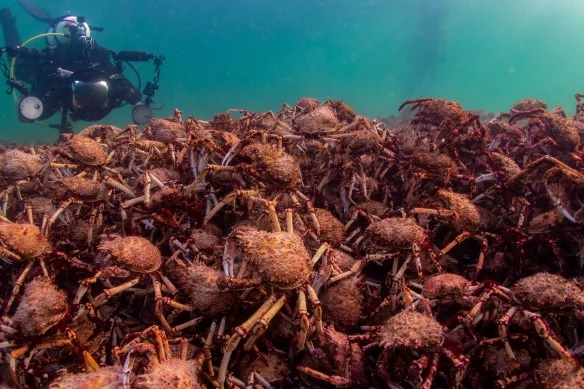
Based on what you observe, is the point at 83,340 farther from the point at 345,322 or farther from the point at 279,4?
the point at 279,4

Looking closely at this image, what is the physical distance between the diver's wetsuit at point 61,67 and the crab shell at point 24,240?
10754 mm

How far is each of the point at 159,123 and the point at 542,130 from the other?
5430mm

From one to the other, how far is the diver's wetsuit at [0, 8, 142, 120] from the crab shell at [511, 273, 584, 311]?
546 inches

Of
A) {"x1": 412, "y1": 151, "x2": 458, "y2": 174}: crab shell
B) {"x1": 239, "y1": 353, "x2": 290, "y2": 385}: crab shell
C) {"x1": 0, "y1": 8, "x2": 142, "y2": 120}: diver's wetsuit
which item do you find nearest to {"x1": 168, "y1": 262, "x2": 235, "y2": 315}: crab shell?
{"x1": 239, "y1": 353, "x2": 290, "y2": 385}: crab shell

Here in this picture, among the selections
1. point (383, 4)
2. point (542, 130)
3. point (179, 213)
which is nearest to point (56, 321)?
point (179, 213)

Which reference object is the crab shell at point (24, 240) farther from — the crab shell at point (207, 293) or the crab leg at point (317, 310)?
the crab leg at point (317, 310)

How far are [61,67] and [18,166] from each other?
34.7ft

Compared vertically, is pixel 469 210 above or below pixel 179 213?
above

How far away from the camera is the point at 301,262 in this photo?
2.70 metres

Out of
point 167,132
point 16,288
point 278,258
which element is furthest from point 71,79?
point 278,258

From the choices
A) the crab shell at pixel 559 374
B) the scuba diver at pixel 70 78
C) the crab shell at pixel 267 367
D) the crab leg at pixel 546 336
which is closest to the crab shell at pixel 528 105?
the crab leg at pixel 546 336

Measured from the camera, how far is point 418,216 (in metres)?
3.79

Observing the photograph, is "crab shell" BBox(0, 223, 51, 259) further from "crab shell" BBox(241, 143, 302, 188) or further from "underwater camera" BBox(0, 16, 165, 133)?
"underwater camera" BBox(0, 16, 165, 133)

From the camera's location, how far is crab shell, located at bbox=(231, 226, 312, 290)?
2.61 metres
